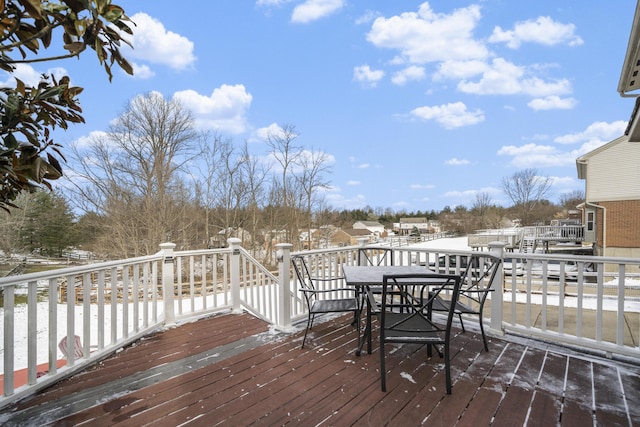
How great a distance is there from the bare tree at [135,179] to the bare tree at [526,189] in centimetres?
3089

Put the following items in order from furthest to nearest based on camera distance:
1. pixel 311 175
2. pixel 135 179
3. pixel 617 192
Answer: pixel 311 175 → pixel 617 192 → pixel 135 179

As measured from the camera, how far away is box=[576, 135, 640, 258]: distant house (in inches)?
547

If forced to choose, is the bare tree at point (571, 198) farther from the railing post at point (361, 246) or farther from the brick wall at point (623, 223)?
the railing post at point (361, 246)

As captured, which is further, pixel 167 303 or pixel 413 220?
pixel 413 220

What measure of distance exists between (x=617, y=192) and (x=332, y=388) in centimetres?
1783

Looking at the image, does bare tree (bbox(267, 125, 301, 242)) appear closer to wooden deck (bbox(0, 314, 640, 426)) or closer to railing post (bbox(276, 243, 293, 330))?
railing post (bbox(276, 243, 293, 330))

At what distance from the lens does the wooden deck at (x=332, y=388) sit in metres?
2.05

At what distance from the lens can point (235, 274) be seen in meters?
4.48

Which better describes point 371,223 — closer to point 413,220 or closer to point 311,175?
point 413,220

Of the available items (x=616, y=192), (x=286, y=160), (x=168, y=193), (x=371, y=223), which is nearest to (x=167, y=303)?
(x=168, y=193)

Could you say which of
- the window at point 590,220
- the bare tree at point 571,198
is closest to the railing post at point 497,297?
the window at point 590,220

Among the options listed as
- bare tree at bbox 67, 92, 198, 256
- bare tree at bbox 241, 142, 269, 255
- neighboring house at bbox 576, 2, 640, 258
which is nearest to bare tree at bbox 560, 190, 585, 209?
neighboring house at bbox 576, 2, 640, 258

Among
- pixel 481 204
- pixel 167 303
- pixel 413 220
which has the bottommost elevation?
pixel 413 220

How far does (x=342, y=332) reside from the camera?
11.8 ft
